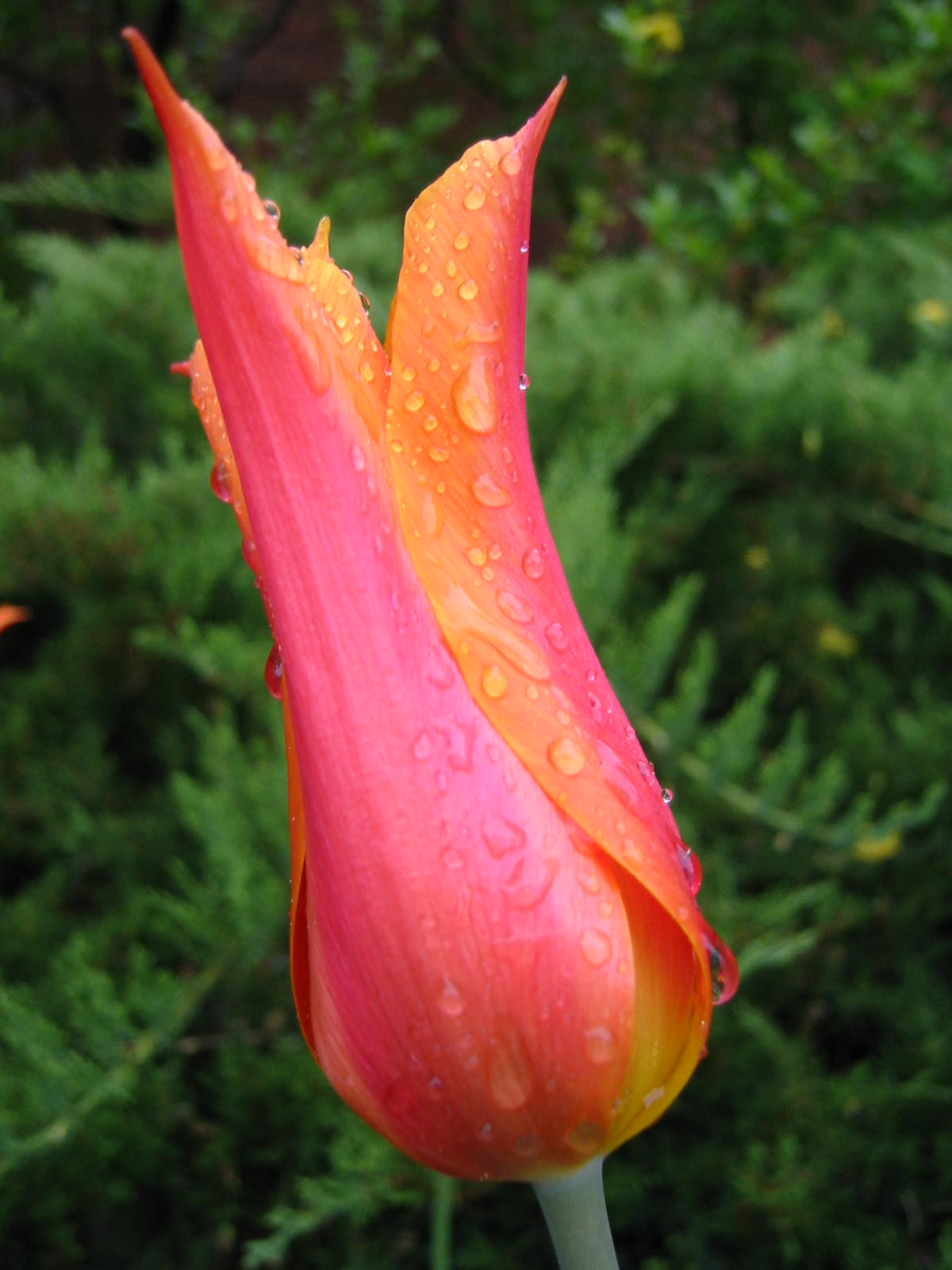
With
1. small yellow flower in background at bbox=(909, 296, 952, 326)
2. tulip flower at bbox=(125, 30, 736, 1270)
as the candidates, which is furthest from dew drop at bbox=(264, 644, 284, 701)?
small yellow flower in background at bbox=(909, 296, 952, 326)

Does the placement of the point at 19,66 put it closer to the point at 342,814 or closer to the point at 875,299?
the point at 875,299

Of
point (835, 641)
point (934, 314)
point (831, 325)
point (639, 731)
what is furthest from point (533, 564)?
point (831, 325)

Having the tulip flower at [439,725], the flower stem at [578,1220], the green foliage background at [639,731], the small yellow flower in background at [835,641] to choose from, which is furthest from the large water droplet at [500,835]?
the small yellow flower in background at [835,641]

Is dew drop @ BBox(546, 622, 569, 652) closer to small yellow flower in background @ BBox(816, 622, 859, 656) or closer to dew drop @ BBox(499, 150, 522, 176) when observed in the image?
dew drop @ BBox(499, 150, 522, 176)

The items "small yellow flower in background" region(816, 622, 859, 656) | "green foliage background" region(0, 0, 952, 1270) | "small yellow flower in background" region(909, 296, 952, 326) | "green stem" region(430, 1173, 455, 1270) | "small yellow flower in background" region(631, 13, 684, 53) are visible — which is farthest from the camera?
"small yellow flower in background" region(631, 13, 684, 53)

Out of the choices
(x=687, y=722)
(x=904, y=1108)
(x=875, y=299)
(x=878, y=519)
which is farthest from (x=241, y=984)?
(x=875, y=299)
